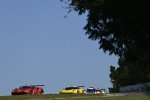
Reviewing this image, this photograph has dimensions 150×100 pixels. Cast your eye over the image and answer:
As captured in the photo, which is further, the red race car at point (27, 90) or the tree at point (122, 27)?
the red race car at point (27, 90)

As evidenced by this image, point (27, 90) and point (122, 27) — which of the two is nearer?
point (122, 27)

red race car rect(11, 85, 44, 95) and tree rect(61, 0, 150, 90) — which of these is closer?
tree rect(61, 0, 150, 90)

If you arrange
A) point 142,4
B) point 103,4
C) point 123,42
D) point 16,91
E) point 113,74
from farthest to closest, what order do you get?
point 113,74 → point 16,91 → point 123,42 → point 103,4 → point 142,4

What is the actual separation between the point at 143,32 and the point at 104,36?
A: 9.66ft

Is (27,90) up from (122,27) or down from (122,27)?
up

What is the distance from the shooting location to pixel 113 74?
383ft

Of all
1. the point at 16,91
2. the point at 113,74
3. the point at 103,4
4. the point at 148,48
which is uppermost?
the point at 113,74

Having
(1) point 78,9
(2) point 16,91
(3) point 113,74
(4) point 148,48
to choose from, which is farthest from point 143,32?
(3) point 113,74

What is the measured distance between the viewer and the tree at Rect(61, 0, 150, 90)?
17828 mm

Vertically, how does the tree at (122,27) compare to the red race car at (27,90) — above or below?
below

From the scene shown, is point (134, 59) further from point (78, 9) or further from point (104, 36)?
point (78, 9)

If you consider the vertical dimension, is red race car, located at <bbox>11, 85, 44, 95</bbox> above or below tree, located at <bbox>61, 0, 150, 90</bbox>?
above

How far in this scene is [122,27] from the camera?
18.8 meters

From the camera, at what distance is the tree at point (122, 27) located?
58.5 feet
